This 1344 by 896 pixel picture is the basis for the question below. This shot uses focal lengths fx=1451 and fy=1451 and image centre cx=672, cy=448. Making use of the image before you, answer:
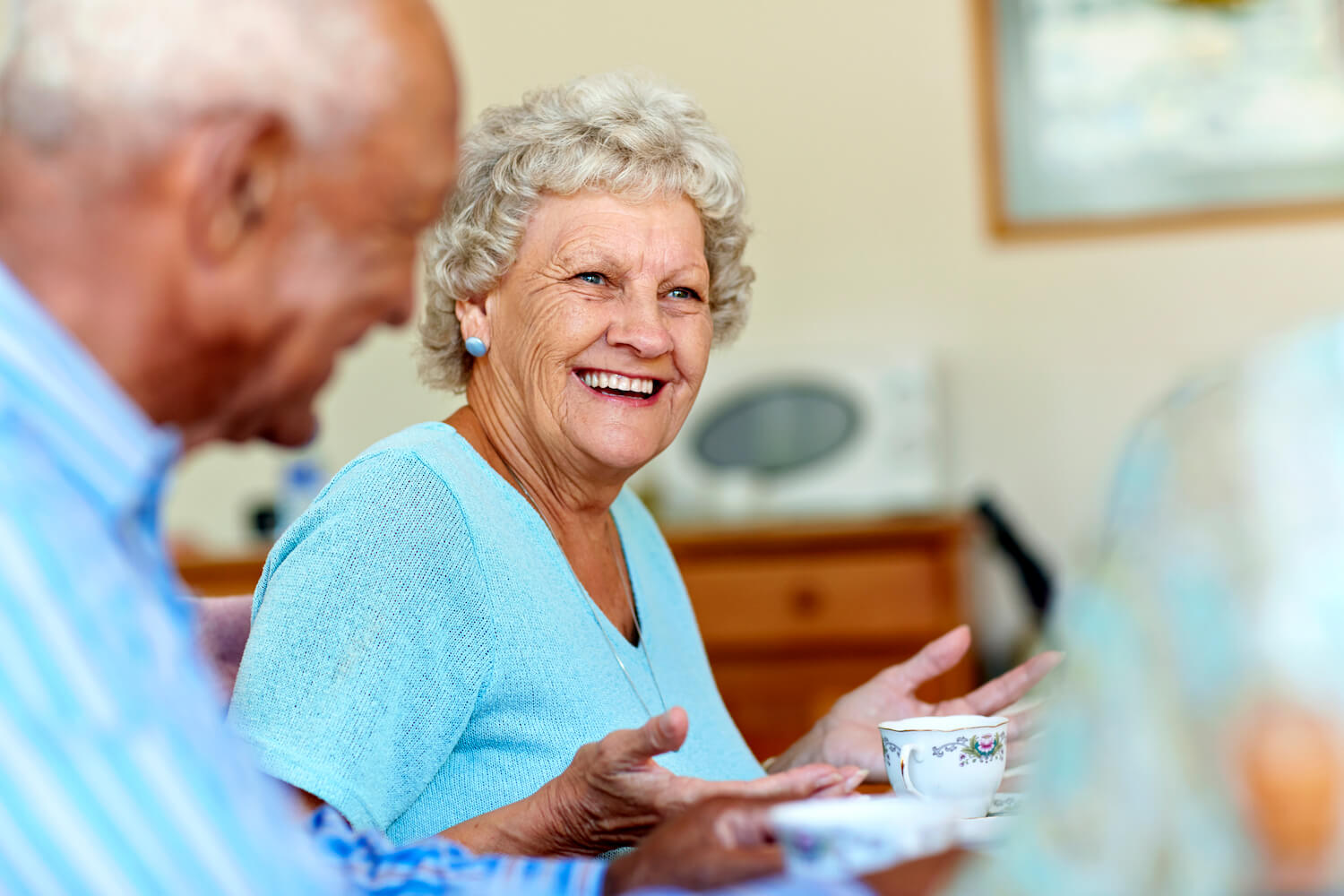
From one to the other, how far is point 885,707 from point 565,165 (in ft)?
2.04

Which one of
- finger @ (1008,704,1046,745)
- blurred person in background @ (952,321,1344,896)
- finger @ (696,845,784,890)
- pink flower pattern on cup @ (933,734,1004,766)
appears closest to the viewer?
blurred person in background @ (952,321,1344,896)

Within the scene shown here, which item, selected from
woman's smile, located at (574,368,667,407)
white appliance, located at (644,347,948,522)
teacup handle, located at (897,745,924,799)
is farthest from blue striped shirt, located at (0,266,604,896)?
white appliance, located at (644,347,948,522)

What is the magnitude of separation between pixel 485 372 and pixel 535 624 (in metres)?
0.34

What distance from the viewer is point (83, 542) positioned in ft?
2.04

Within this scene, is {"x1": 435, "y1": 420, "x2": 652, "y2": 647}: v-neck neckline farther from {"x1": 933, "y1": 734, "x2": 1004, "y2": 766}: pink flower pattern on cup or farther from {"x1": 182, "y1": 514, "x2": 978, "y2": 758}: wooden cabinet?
{"x1": 182, "y1": 514, "x2": 978, "y2": 758}: wooden cabinet

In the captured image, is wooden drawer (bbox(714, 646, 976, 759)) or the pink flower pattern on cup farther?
wooden drawer (bbox(714, 646, 976, 759))

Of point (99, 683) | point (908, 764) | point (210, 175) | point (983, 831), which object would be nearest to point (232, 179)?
point (210, 175)

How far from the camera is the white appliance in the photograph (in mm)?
3414

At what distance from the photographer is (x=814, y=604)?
125 inches

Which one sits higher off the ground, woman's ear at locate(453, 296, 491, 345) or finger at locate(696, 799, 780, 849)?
woman's ear at locate(453, 296, 491, 345)

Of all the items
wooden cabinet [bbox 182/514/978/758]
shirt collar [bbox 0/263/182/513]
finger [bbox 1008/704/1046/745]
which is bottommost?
wooden cabinet [bbox 182/514/978/758]

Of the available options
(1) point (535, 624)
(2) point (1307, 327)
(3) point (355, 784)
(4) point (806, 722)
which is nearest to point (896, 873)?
(2) point (1307, 327)

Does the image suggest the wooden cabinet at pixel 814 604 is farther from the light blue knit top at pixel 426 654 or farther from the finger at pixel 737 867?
the finger at pixel 737 867

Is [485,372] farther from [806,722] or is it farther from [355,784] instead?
[806,722]
